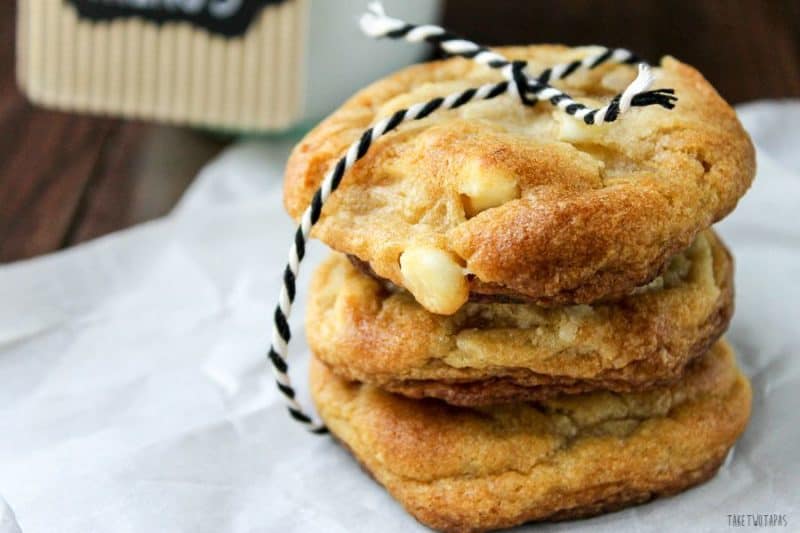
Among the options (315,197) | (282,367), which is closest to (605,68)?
(315,197)

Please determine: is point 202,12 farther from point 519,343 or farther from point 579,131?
point 519,343

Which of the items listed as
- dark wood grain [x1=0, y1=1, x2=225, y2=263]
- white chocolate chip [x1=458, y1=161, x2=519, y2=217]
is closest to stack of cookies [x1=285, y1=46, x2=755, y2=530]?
white chocolate chip [x1=458, y1=161, x2=519, y2=217]

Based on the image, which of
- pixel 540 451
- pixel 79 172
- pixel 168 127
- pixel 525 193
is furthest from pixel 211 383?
pixel 168 127

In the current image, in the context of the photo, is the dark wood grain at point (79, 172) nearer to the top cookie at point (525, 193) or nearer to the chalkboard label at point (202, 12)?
the chalkboard label at point (202, 12)

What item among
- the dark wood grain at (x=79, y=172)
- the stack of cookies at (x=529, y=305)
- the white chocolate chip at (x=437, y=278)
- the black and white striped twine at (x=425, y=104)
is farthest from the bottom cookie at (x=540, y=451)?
the dark wood grain at (x=79, y=172)

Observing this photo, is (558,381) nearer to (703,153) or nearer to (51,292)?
(703,153)
